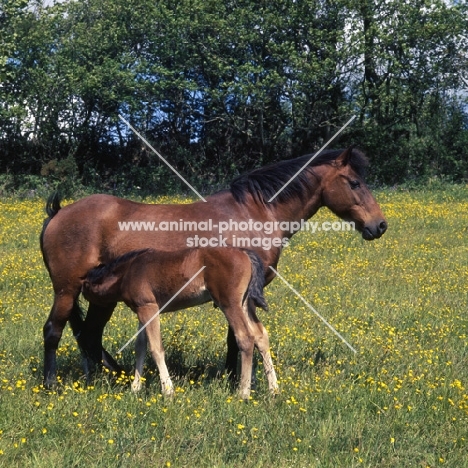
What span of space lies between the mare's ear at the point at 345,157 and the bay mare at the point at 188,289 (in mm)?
1722

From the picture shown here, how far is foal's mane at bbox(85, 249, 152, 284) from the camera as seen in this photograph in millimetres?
6598

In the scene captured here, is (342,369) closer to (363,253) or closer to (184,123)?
(363,253)

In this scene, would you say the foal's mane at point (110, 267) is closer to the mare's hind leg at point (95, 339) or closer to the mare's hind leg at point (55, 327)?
the mare's hind leg at point (55, 327)

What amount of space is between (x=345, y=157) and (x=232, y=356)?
95.2 inches

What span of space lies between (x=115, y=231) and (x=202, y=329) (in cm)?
220

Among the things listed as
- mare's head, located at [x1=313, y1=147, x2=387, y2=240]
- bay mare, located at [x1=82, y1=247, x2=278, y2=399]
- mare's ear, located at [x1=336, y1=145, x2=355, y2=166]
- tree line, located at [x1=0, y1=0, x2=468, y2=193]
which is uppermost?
tree line, located at [x1=0, y1=0, x2=468, y2=193]

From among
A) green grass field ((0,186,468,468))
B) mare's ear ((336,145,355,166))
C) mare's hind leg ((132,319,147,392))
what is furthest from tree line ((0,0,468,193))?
mare's hind leg ((132,319,147,392))

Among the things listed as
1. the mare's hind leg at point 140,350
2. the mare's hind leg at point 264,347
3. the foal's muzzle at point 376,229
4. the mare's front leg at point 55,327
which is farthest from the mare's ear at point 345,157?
the mare's front leg at point 55,327

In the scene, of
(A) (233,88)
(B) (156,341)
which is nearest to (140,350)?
(B) (156,341)

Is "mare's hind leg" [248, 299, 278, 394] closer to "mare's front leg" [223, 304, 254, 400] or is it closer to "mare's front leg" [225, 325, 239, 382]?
"mare's front leg" [223, 304, 254, 400]

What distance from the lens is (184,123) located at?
31812mm

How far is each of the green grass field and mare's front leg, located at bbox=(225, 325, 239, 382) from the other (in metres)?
0.12

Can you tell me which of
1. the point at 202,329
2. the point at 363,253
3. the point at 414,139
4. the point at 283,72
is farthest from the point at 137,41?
the point at 202,329

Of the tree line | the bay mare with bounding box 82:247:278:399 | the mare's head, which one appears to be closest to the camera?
the bay mare with bounding box 82:247:278:399
